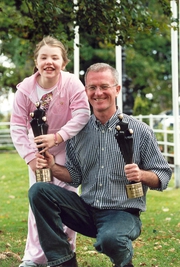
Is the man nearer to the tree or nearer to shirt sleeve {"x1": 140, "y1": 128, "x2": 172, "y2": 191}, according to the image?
shirt sleeve {"x1": 140, "y1": 128, "x2": 172, "y2": 191}

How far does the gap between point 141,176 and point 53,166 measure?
74cm

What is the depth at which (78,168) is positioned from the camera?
15.6ft

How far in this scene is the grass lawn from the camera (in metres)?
5.83

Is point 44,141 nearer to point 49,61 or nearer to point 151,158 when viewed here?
point 49,61

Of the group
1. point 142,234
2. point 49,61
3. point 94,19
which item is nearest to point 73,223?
point 49,61

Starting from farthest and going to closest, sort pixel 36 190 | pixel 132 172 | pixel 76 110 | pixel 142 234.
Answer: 1. pixel 142 234
2. pixel 76 110
3. pixel 36 190
4. pixel 132 172

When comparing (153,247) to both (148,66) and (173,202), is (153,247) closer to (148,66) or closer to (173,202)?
(173,202)

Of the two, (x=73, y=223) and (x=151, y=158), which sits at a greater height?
(x=151, y=158)

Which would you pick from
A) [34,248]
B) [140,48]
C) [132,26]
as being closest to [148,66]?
[140,48]

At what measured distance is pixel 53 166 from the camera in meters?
4.64

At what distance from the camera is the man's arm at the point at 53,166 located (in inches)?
177

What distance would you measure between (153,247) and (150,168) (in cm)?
225

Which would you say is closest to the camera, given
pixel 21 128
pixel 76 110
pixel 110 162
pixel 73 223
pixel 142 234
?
pixel 110 162

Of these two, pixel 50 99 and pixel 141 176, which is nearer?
pixel 141 176
